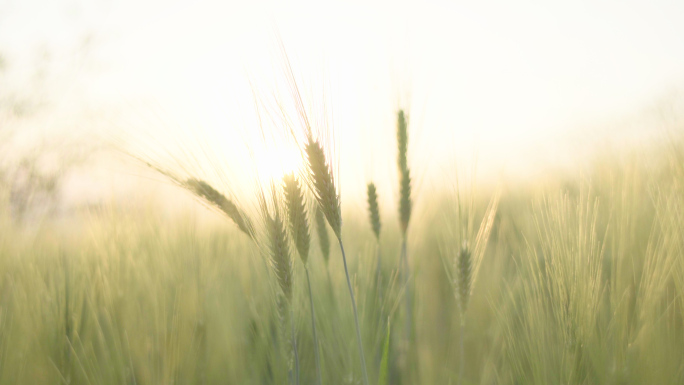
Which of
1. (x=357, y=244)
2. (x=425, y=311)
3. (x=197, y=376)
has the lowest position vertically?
(x=197, y=376)

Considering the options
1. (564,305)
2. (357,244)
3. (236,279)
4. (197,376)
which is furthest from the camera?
(357,244)

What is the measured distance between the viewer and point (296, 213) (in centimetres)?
91

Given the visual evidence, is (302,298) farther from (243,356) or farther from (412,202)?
(412,202)

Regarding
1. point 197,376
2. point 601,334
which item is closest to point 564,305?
point 601,334

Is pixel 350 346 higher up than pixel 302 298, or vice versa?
pixel 302 298

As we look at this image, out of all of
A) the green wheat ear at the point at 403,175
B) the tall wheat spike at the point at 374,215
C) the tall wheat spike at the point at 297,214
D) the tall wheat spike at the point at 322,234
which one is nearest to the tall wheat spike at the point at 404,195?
the green wheat ear at the point at 403,175

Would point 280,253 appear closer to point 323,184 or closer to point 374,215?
point 323,184

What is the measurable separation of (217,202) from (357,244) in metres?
0.88

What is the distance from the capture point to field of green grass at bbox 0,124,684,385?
0.94 m

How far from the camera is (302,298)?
4.15ft

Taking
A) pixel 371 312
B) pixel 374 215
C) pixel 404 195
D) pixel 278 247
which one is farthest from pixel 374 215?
pixel 278 247

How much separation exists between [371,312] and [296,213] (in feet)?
2.02

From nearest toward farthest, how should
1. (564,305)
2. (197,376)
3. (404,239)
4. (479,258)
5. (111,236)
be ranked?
(564,305) < (479,258) < (197,376) < (404,239) < (111,236)

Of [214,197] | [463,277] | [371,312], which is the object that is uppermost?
[214,197]
